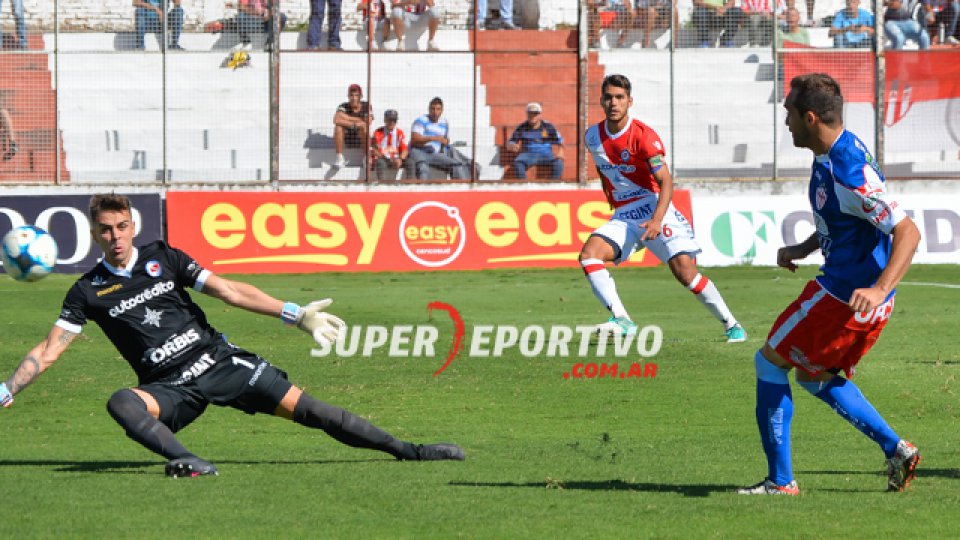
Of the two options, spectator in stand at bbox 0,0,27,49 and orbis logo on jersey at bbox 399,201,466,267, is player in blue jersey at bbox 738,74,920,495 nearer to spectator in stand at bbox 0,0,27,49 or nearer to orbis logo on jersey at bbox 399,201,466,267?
orbis logo on jersey at bbox 399,201,466,267

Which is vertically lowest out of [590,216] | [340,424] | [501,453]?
[501,453]

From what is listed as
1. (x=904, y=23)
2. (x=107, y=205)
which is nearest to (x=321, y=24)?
(x=904, y=23)

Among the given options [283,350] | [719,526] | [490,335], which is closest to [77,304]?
[719,526]

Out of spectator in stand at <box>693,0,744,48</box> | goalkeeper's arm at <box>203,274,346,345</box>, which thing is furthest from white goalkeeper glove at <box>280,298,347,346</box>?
spectator in stand at <box>693,0,744,48</box>

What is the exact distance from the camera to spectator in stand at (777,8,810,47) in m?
28.5

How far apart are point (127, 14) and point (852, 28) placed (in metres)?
15.1

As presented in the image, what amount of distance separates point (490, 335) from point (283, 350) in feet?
7.52

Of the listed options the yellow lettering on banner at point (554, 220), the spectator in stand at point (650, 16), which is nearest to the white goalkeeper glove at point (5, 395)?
the yellow lettering on banner at point (554, 220)

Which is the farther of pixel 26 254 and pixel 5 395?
pixel 26 254

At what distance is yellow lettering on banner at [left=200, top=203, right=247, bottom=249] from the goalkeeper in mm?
15364

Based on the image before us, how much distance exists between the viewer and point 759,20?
28.7 meters

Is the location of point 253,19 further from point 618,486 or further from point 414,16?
point 618,486

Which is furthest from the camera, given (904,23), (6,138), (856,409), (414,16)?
(904,23)

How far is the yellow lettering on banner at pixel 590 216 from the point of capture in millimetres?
23891
